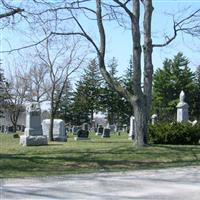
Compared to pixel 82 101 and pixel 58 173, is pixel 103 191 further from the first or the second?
pixel 82 101

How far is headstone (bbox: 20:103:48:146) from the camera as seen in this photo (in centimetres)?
2284

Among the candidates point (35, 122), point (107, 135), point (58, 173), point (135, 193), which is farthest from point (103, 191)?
point (107, 135)

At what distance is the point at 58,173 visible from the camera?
42.0ft

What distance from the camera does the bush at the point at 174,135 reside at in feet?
77.5

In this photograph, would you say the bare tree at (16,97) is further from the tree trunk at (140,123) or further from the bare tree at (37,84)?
the tree trunk at (140,123)

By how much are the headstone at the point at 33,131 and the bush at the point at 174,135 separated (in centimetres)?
529

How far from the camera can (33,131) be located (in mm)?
23766

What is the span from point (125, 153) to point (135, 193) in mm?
7870

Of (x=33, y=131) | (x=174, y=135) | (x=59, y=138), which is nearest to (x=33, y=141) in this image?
(x=33, y=131)

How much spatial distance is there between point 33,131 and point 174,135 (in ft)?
22.4

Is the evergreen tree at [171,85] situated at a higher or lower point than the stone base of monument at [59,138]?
higher

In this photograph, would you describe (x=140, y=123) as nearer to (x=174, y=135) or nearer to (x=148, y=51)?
(x=148, y=51)

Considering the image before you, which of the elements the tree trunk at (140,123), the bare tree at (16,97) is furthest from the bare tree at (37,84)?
the tree trunk at (140,123)

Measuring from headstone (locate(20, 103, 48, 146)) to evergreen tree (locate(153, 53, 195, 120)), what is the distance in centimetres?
5364
